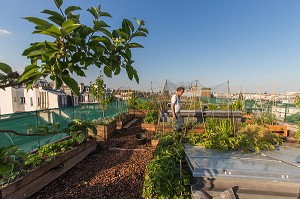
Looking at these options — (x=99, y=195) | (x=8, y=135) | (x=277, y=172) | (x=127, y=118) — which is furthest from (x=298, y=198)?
(x=127, y=118)

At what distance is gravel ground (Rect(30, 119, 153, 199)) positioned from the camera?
3189 mm

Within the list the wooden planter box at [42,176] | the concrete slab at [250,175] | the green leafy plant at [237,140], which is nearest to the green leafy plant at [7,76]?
the wooden planter box at [42,176]

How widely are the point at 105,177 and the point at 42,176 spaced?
1.28 meters

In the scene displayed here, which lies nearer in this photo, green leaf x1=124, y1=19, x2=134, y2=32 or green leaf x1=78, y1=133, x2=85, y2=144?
green leaf x1=124, y1=19, x2=134, y2=32

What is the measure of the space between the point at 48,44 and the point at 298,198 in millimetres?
3937

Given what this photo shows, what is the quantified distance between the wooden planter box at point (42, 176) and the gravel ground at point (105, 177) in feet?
0.38

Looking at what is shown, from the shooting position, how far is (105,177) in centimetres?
377

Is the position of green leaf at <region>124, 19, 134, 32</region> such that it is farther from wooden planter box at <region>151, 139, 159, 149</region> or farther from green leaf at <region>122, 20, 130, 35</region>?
wooden planter box at <region>151, 139, 159, 149</region>

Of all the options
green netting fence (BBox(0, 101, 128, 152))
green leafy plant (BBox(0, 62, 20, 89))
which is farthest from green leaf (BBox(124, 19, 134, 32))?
green netting fence (BBox(0, 101, 128, 152))

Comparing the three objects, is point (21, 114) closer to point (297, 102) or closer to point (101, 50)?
point (101, 50)

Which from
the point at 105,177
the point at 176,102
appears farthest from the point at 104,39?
the point at 176,102

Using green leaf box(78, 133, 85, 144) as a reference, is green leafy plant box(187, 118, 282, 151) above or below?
below

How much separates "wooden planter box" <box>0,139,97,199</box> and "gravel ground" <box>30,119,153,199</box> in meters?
0.11

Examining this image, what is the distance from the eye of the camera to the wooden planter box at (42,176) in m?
2.81
